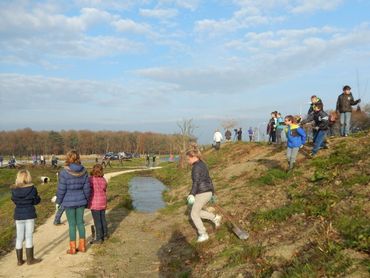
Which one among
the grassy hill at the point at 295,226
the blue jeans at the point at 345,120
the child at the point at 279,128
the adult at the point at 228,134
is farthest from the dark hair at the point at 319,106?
the adult at the point at 228,134

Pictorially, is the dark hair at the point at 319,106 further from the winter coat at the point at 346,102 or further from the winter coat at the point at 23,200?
the winter coat at the point at 23,200

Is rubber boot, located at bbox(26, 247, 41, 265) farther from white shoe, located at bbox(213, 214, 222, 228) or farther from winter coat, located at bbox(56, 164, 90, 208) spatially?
white shoe, located at bbox(213, 214, 222, 228)

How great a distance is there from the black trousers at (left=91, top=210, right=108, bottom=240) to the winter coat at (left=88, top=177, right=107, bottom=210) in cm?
13

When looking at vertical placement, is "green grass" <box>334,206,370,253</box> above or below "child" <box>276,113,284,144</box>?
below

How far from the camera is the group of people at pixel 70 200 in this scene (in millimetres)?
8539

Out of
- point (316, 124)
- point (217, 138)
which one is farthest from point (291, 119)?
point (217, 138)

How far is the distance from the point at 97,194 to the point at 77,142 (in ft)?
429

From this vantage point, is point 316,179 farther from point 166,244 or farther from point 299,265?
point 299,265

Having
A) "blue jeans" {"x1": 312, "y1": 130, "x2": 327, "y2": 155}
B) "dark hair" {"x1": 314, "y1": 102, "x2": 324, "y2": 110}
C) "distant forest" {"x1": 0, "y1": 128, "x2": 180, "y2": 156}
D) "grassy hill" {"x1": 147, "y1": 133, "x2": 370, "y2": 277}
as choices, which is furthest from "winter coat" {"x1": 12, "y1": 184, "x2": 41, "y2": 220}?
"distant forest" {"x1": 0, "y1": 128, "x2": 180, "y2": 156}

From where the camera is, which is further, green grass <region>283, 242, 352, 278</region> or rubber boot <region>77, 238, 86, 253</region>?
rubber boot <region>77, 238, 86, 253</region>

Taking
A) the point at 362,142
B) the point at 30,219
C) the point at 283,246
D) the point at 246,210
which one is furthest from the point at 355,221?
the point at 362,142

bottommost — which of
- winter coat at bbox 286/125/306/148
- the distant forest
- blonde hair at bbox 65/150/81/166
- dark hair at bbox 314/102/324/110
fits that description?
the distant forest

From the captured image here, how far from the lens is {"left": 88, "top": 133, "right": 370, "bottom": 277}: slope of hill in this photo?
21.2 feet

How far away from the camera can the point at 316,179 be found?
1164 centimetres
